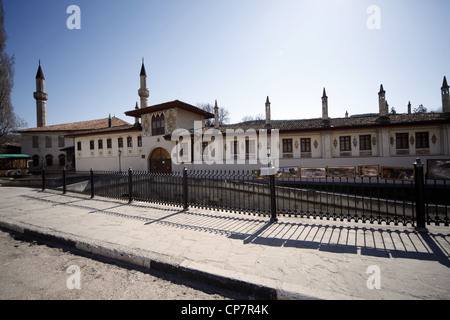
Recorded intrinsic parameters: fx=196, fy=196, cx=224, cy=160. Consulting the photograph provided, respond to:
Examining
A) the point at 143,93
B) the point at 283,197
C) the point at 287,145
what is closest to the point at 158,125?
the point at 143,93

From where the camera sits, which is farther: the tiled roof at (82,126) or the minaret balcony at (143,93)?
the tiled roof at (82,126)

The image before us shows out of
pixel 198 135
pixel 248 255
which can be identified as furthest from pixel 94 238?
pixel 198 135

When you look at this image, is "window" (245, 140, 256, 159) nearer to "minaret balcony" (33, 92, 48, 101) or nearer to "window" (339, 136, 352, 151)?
"window" (339, 136, 352, 151)

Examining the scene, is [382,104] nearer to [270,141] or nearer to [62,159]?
[270,141]

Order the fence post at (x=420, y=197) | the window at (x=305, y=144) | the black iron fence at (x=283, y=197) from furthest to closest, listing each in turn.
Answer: the window at (x=305, y=144), the black iron fence at (x=283, y=197), the fence post at (x=420, y=197)

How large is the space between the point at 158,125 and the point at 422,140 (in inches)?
926

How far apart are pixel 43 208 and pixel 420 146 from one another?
Answer: 2398cm

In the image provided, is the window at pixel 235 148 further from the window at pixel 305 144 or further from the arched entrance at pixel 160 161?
the arched entrance at pixel 160 161

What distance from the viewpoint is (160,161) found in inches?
817

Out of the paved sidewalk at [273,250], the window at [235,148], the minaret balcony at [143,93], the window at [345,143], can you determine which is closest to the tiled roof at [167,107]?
the minaret balcony at [143,93]

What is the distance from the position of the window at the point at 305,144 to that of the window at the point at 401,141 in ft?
21.8

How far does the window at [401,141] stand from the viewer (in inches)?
629

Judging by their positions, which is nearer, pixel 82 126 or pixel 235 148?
pixel 235 148

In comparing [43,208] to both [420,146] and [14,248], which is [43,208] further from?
[420,146]
